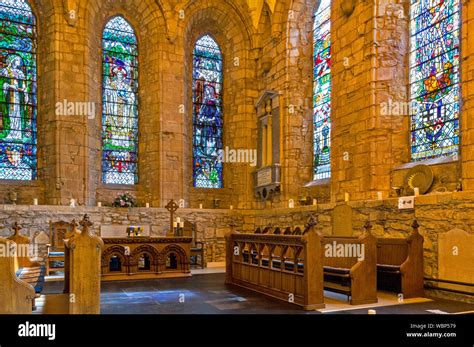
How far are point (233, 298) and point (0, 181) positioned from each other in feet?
23.7

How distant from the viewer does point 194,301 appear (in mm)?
6898

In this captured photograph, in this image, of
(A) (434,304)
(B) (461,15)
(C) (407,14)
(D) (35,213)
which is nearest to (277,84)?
(C) (407,14)

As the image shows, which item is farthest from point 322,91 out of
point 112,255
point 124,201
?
point 112,255

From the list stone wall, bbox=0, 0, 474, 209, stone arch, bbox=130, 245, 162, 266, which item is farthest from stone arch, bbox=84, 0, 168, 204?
stone arch, bbox=130, 245, 162, 266

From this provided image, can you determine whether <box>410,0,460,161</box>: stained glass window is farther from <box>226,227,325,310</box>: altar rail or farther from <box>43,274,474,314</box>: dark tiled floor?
<box>226,227,325,310</box>: altar rail

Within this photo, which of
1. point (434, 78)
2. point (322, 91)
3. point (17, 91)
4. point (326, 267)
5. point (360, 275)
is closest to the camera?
point (360, 275)

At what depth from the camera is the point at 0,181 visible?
1160 cm

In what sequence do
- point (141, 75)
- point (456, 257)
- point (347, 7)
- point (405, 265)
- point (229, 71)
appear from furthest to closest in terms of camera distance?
point (229, 71) < point (141, 75) < point (347, 7) < point (405, 265) < point (456, 257)

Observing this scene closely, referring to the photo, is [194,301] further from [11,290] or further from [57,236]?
[57,236]

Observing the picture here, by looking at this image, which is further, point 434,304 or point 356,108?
point 356,108

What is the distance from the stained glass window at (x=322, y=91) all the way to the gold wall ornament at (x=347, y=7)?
166 cm

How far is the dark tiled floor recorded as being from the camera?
6.17 meters

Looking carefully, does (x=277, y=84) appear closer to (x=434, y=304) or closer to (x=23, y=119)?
(x=23, y=119)

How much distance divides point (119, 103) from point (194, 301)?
800cm
